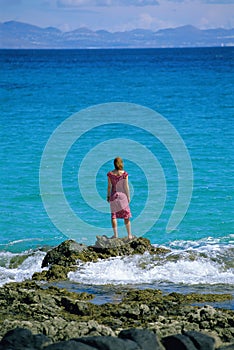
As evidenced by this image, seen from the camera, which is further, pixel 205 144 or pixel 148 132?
pixel 148 132

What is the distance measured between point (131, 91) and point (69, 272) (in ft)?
149

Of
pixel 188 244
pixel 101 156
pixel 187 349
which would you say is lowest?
pixel 187 349

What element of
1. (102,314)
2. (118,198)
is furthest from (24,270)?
(102,314)

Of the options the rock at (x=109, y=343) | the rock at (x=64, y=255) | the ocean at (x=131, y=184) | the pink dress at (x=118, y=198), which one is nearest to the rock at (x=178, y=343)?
the rock at (x=109, y=343)

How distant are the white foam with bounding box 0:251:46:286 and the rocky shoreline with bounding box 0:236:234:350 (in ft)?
2.02

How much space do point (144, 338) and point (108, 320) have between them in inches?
63.1

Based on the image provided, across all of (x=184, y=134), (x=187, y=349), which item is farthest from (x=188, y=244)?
(x=184, y=134)

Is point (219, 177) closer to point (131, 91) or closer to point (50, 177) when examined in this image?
point (50, 177)

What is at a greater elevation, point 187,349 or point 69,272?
point 69,272

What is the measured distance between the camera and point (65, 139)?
32.1 m

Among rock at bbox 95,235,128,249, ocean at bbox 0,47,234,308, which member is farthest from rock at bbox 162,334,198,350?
rock at bbox 95,235,128,249

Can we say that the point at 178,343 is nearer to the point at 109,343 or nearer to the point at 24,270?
the point at 109,343

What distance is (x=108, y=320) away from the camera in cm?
1008

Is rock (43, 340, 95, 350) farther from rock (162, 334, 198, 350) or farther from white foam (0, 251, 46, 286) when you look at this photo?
white foam (0, 251, 46, 286)
